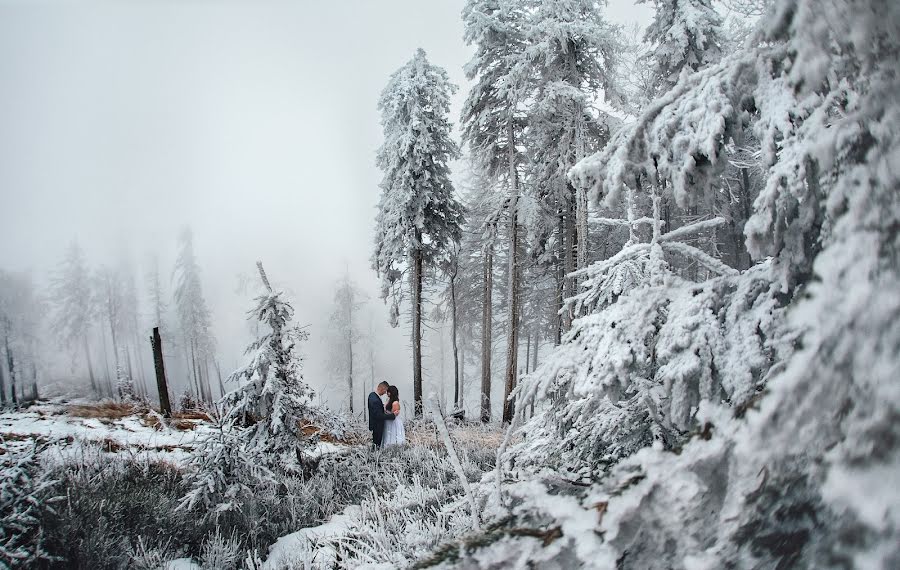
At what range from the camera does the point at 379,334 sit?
5781 centimetres

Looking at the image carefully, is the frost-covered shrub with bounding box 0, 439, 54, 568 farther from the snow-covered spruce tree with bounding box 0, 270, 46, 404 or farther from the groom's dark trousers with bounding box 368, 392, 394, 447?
the snow-covered spruce tree with bounding box 0, 270, 46, 404

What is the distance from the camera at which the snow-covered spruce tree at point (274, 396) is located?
562 cm

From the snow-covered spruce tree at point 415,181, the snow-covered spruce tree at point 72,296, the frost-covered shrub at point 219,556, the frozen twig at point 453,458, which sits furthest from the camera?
the snow-covered spruce tree at point 72,296

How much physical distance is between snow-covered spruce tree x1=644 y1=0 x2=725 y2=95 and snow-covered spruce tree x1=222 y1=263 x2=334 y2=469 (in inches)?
443

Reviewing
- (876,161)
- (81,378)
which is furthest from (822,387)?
(81,378)

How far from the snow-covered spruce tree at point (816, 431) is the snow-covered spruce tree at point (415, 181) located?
13.7 meters

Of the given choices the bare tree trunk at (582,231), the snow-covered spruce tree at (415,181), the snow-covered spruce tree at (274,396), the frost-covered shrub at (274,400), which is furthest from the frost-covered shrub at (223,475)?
the snow-covered spruce tree at (415,181)

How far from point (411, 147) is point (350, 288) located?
2223 centimetres

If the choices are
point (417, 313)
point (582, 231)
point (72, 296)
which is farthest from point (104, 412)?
point (72, 296)

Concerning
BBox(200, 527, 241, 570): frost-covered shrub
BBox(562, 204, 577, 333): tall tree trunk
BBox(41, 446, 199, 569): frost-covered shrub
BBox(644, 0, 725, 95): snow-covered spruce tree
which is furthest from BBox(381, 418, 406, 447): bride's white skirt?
BBox(644, 0, 725, 95): snow-covered spruce tree

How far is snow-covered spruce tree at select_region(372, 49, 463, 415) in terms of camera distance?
47.6 feet

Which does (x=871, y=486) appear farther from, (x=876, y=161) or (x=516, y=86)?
(x=516, y=86)

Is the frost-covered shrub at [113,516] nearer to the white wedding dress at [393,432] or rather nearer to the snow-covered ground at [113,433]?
the snow-covered ground at [113,433]

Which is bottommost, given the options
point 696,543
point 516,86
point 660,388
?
point 660,388
